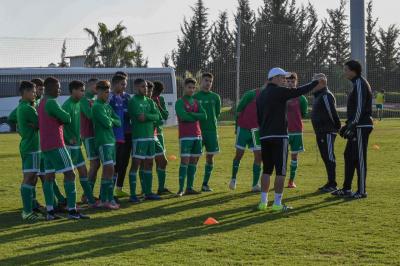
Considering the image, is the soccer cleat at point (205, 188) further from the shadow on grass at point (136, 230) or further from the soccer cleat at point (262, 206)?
the soccer cleat at point (262, 206)

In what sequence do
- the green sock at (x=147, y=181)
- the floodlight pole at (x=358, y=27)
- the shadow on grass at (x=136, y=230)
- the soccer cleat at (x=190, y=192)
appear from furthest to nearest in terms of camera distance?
the floodlight pole at (x=358, y=27), the soccer cleat at (x=190, y=192), the green sock at (x=147, y=181), the shadow on grass at (x=136, y=230)

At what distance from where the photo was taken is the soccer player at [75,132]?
9938 mm

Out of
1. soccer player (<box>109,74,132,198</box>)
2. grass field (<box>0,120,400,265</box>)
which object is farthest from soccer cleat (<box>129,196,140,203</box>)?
soccer player (<box>109,74,132,198</box>)

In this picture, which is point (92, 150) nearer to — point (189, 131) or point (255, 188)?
point (189, 131)

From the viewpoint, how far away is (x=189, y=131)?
1135 centimetres

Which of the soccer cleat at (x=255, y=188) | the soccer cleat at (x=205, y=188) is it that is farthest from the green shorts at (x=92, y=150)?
the soccer cleat at (x=255, y=188)

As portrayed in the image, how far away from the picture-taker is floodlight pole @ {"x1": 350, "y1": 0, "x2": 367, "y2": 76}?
15.2 metres

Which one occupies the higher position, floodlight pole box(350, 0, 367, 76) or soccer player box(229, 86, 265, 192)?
floodlight pole box(350, 0, 367, 76)

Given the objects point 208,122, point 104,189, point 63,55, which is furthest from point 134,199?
point 63,55

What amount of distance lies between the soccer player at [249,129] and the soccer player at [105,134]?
2.66m

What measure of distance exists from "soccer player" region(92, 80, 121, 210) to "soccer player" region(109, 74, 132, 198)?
444 millimetres

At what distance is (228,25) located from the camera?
53.7 m

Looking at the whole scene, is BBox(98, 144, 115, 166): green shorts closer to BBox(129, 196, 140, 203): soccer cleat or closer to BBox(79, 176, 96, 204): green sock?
BBox(79, 176, 96, 204): green sock

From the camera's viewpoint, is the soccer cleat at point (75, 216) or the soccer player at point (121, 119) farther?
the soccer player at point (121, 119)
